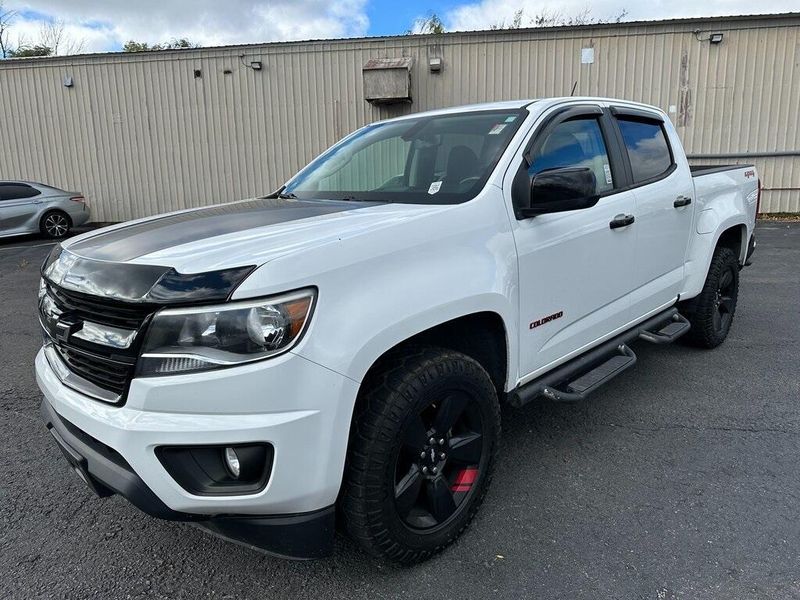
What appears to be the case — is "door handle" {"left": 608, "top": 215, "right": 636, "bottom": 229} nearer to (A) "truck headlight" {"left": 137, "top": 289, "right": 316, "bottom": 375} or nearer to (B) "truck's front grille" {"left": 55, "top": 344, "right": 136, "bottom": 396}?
(A) "truck headlight" {"left": 137, "top": 289, "right": 316, "bottom": 375}

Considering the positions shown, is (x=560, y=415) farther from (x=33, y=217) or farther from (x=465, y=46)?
(x=33, y=217)

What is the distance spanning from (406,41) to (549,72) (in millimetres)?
3426

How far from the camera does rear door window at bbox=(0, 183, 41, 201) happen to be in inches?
494

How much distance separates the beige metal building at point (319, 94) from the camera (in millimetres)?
13203

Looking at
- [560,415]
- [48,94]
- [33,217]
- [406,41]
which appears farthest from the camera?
[48,94]

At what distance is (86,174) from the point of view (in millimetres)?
15727

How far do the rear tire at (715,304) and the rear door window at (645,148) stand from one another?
103 centimetres

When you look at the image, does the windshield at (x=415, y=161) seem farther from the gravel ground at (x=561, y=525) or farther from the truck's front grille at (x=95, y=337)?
Result: the gravel ground at (x=561, y=525)

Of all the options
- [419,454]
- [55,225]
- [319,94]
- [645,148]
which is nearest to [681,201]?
[645,148]

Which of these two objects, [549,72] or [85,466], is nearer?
[85,466]

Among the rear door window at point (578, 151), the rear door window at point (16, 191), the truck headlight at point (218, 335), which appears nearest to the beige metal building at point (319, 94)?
the rear door window at point (16, 191)

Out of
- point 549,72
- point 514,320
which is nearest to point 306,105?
point 549,72

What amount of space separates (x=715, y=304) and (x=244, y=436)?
13.6 feet

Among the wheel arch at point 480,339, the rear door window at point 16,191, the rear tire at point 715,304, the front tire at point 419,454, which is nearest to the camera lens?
the front tire at point 419,454
